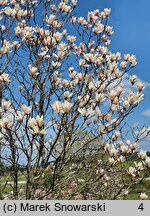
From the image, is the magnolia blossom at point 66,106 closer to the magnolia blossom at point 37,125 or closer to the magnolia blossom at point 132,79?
the magnolia blossom at point 37,125

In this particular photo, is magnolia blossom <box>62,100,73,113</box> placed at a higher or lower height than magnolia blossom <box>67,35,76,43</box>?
lower

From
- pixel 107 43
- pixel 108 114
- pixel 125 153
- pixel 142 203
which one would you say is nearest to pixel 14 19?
pixel 107 43

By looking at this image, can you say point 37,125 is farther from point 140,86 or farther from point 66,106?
point 140,86

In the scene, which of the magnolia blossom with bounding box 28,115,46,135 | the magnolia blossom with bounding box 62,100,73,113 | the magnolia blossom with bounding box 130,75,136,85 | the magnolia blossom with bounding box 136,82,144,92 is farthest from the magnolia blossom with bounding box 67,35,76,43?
the magnolia blossom with bounding box 28,115,46,135

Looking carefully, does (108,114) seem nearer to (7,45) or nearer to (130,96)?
(130,96)

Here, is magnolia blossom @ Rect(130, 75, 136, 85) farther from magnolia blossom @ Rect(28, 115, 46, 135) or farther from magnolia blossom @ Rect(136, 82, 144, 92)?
magnolia blossom @ Rect(28, 115, 46, 135)

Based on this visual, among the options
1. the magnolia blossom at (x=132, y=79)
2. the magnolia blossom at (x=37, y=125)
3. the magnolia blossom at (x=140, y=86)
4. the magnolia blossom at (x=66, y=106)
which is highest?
the magnolia blossom at (x=132, y=79)

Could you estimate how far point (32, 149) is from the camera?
4.85 metres

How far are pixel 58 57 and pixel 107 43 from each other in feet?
5.25

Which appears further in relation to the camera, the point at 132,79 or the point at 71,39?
the point at 71,39

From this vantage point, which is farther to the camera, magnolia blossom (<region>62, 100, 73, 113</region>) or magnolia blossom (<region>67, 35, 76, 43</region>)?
Answer: magnolia blossom (<region>67, 35, 76, 43</region>)

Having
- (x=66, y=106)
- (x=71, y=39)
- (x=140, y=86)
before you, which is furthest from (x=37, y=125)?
(x=71, y=39)

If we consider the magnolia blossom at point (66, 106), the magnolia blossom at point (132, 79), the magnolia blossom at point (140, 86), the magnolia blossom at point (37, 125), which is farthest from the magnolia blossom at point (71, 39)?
the magnolia blossom at point (37, 125)

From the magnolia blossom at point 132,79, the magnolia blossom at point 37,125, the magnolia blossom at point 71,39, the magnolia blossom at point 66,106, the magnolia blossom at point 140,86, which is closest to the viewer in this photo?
the magnolia blossom at point 37,125
